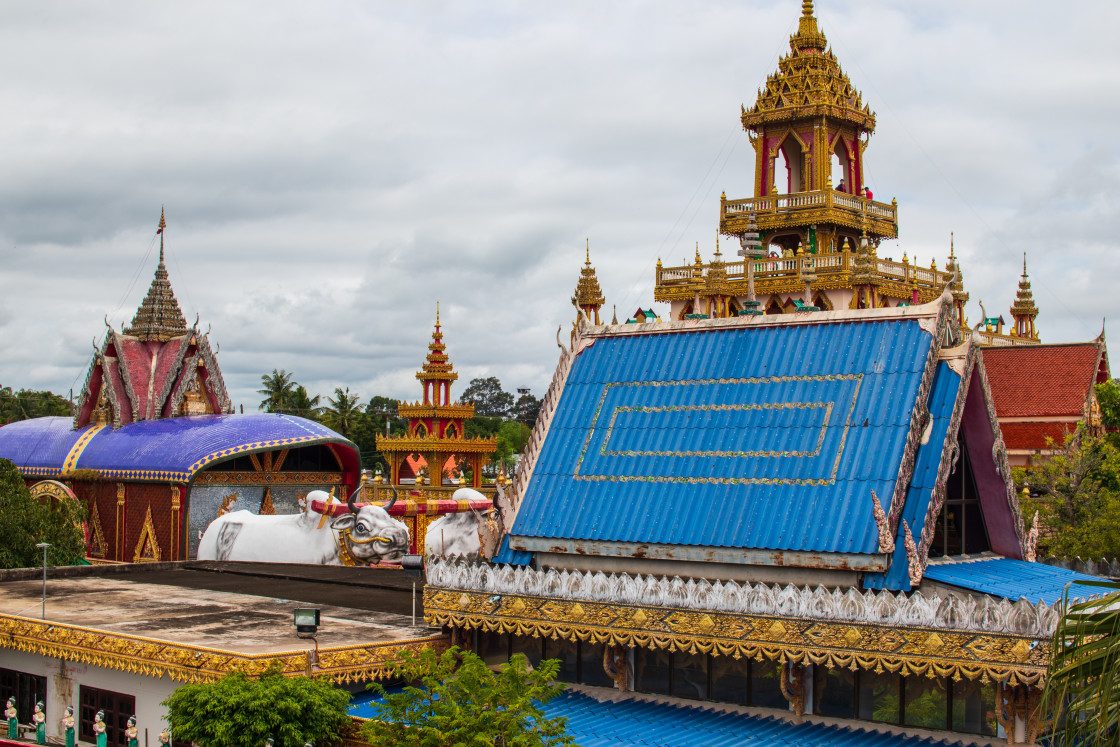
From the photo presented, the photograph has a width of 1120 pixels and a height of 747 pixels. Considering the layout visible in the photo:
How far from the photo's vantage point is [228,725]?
12.8m

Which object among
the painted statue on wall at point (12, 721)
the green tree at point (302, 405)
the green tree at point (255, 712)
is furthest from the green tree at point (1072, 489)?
the green tree at point (302, 405)

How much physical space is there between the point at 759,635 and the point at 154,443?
86.5 ft

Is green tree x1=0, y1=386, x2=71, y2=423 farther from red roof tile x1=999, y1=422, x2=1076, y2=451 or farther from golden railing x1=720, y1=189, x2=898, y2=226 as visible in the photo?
red roof tile x1=999, y1=422, x2=1076, y2=451

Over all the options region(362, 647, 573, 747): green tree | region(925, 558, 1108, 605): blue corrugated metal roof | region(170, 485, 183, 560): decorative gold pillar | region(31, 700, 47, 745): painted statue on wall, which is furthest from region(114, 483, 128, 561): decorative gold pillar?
region(925, 558, 1108, 605): blue corrugated metal roof

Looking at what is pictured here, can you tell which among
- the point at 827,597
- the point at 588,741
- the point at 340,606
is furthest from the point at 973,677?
the point at 340,606

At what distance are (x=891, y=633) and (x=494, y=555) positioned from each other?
245 inches

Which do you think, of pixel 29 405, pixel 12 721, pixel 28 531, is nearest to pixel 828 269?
pixel 28 531

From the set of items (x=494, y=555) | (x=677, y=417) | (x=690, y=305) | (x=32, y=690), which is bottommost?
(x=32, y=690)

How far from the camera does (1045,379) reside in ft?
131

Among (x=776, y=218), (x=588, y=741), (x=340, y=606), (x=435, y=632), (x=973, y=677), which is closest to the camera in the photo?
(x=973, y=677)

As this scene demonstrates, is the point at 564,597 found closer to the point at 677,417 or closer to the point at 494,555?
the point at 494,555

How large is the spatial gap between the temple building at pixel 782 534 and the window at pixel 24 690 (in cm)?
646

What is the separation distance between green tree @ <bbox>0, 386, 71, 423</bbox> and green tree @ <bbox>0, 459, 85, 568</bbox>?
220 ft

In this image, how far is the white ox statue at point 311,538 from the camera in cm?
2658
